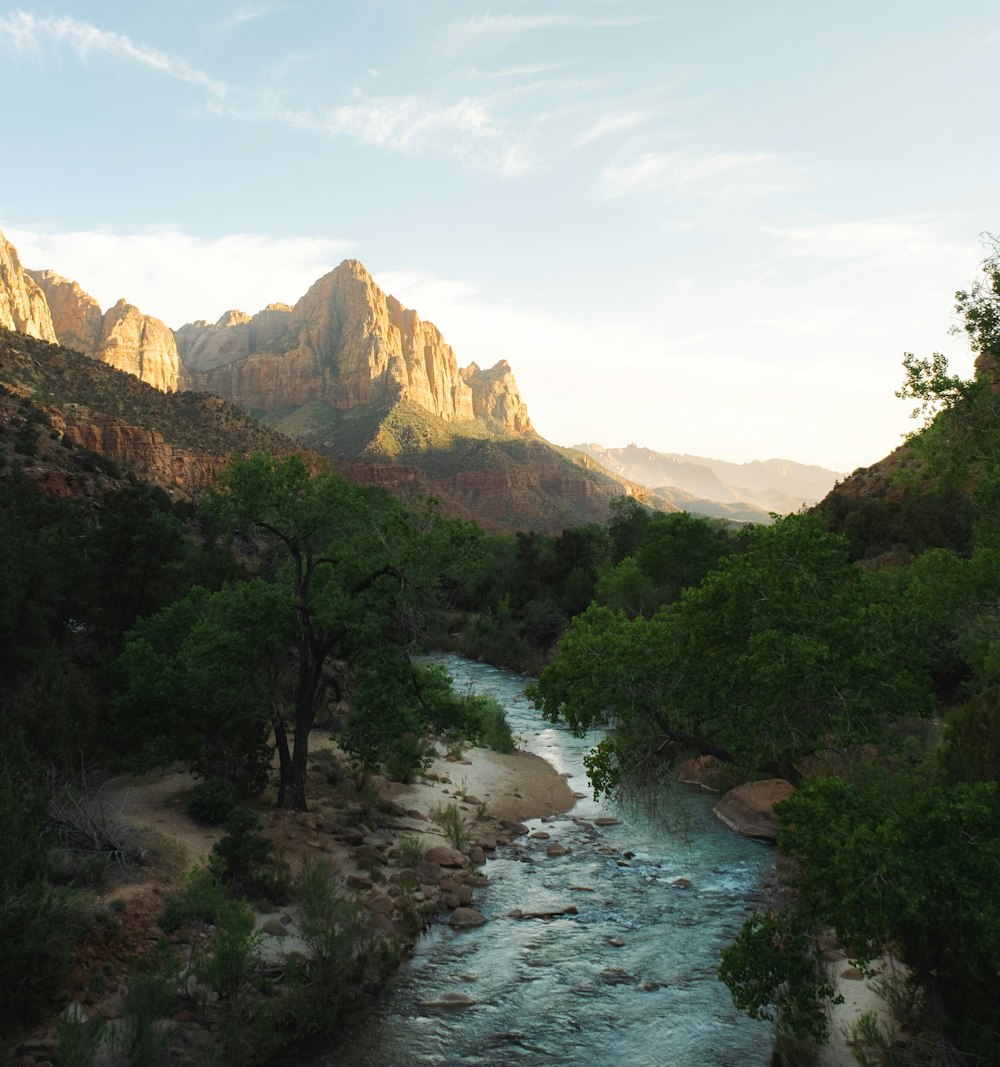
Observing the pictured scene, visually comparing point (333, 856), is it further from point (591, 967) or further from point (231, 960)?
point (591, 967)

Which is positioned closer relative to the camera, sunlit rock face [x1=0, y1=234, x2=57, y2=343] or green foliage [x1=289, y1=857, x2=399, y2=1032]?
green foliage [x1=289, y1=857, x2=399, y2=1032]

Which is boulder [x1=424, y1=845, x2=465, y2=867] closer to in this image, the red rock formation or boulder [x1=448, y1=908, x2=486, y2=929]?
boulder [x1=448, y1=908, x2=486, y2=929]

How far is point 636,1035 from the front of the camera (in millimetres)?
12578

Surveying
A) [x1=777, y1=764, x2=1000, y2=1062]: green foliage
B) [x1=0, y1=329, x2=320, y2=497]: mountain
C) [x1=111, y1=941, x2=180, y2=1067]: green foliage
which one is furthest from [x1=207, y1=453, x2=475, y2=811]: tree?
[x1=0, y1=329, x2=320, y2=497]: mountain

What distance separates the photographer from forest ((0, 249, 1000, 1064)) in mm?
9266

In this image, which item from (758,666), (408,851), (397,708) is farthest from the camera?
(408,851)

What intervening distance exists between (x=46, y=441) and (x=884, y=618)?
173 ft

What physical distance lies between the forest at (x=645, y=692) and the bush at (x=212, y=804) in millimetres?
95

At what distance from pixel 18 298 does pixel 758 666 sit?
16128 cm

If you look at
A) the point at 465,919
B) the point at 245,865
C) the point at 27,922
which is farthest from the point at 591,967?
the point at 27,922

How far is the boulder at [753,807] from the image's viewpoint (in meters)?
22.0

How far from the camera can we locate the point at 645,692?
13.7 metres

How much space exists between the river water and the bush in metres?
6.10

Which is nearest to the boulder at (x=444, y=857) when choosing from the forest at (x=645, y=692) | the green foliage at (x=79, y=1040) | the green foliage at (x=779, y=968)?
the forest at (x=645, y=692)
